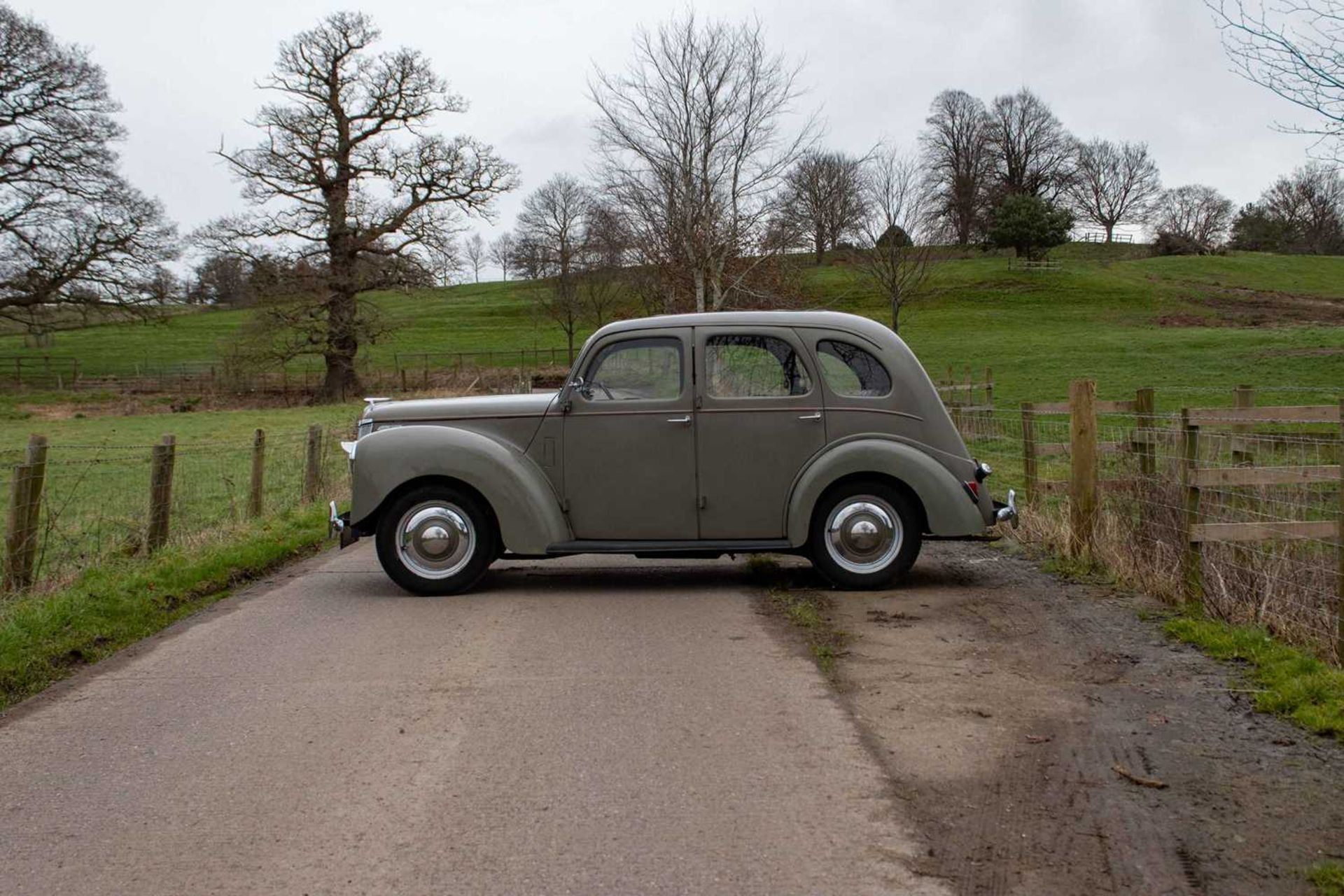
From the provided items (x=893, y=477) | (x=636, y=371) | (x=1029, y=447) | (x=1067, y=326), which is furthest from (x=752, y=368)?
(x=1067, y=326)

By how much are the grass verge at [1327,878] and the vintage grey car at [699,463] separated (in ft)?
15.4

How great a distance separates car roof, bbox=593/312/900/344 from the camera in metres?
8.47

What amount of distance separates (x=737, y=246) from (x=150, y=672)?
82.6 ft

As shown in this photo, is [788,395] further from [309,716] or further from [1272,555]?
[309,716]

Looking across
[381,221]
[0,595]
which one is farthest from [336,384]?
[0,595]

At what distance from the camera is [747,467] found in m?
8.30

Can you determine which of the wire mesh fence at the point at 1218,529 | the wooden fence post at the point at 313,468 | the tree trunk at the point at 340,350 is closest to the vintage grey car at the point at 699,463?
the wire mesh fence at the point at 1218,529

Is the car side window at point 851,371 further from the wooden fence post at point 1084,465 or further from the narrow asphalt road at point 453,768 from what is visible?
the narrow asphalt road at point 453,768

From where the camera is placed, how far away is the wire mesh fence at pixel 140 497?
8750 mm

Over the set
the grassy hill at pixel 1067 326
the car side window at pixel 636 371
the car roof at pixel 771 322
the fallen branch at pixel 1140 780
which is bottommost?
the fallen branch at pixel 1140 780

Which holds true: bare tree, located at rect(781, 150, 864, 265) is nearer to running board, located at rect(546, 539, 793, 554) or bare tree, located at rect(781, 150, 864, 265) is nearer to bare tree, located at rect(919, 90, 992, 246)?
running board, located at rect(546, 539, 793, 554)

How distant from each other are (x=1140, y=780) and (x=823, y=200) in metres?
32.3

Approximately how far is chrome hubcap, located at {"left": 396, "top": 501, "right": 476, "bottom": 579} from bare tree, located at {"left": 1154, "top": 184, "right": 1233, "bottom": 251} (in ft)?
330

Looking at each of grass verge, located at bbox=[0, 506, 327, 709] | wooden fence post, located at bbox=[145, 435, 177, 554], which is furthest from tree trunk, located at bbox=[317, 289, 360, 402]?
wooden fence post, located at bbox=[145, 435, 177, 554]
